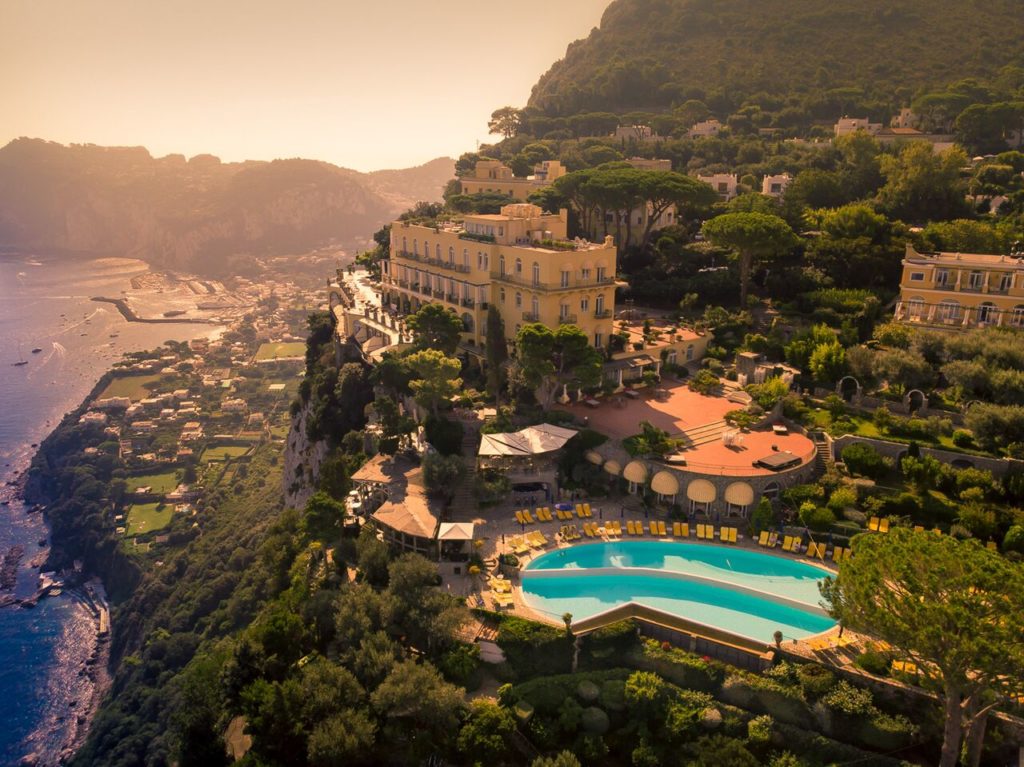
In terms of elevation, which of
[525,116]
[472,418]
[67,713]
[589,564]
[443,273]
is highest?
[525,116]

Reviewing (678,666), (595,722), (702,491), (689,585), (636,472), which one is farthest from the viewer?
(636,472)

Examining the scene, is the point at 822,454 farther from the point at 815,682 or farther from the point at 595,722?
the point at 595,722

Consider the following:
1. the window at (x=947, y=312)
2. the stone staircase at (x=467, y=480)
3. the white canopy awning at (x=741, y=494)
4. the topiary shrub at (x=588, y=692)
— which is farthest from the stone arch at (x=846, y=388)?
the topiary shrub at (x=588, y=692)

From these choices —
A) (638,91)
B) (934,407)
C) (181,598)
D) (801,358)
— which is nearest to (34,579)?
(181,598)

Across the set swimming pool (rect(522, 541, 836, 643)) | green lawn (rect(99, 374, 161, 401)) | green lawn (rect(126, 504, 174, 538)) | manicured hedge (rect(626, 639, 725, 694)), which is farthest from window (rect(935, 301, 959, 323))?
green lawn (rect(99, 374, 161, 401))

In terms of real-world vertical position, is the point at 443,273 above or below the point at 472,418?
above

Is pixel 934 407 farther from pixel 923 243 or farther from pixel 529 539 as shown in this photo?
pixel 529 539

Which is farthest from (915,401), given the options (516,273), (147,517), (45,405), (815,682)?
(45,405)
